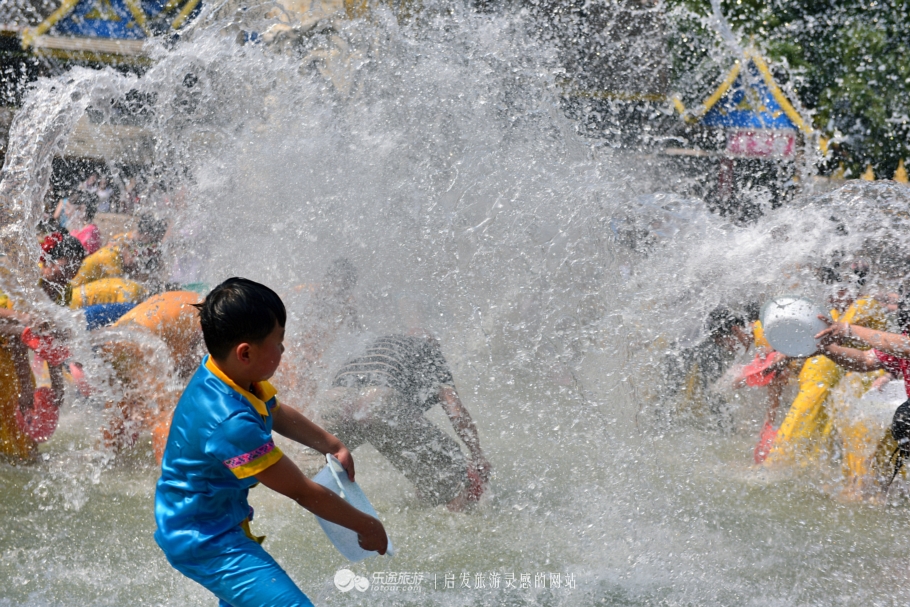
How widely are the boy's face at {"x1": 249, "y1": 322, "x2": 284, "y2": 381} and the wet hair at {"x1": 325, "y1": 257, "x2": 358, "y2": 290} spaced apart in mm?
2179

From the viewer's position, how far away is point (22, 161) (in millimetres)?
4547

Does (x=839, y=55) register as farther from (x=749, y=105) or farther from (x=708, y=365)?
(x=708, y=365)

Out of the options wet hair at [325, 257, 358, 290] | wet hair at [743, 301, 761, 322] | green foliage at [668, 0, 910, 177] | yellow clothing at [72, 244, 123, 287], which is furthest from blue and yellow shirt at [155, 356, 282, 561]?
green foliage at [668, 0, 910, 177]

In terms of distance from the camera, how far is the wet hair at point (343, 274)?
4.25 m

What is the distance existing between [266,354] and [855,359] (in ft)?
10.6

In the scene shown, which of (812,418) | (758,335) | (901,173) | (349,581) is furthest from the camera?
(901,173)

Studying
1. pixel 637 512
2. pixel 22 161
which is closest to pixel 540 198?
pixel 637 512

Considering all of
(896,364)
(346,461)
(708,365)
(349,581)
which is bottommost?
(708,365)

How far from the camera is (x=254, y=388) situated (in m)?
2.16

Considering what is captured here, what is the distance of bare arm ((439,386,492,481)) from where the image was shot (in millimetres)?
3834

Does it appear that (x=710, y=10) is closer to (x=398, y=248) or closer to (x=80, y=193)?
(x=80, y=193)

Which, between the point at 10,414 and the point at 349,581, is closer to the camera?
the point at 349,581

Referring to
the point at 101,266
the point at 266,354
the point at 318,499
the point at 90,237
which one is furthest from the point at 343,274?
the point at 90,237

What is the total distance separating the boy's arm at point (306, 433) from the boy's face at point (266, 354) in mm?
267
